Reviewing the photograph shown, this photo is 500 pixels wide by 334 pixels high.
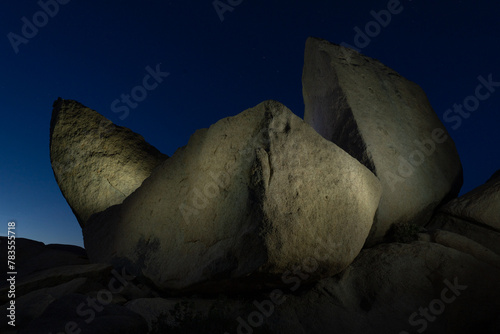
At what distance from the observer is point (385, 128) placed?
6.21m

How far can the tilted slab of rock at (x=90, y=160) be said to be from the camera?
25.7 feet

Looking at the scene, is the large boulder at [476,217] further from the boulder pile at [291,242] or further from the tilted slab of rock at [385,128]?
the tilted slab of rock at [385,128]

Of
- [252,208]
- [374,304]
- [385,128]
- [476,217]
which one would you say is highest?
[252,208]

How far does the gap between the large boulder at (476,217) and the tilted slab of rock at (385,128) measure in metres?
0.26

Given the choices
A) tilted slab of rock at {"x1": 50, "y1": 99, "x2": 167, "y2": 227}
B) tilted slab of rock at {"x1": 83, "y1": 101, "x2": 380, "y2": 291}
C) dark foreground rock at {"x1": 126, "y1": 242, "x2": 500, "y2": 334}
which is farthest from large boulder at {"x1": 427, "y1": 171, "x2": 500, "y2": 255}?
tilted slab of rock at {"x1": 50, "y1": 99, "x2": 167, "y2": 227}

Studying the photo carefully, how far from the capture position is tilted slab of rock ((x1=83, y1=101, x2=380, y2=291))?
3943 mm

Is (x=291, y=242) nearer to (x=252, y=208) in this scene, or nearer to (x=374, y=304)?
(x=252, y=208)

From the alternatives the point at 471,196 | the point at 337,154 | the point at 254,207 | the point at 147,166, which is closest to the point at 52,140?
the point at 147,166

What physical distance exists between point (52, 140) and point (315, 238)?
7.39 meters

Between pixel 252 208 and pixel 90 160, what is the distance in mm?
5655

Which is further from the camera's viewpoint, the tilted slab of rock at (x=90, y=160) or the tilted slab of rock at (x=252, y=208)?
the tilted slab of rock at (x=90, y=160)

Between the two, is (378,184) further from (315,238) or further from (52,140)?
(52,140)

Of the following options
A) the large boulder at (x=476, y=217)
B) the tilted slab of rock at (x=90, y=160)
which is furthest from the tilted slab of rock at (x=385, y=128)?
the tilted slab of rock at (x=90, y=160)

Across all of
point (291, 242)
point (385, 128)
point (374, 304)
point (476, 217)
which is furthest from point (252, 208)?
point (476, 217)
